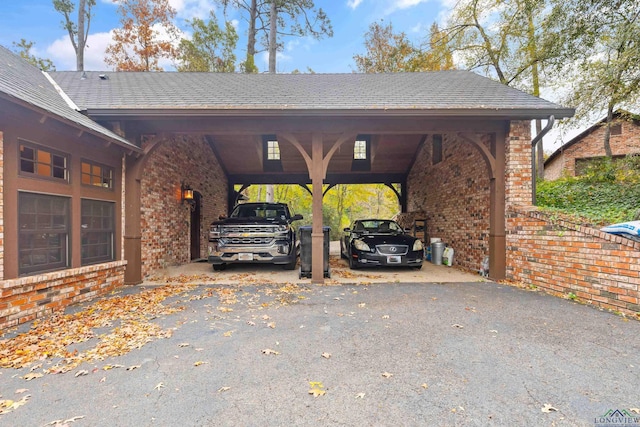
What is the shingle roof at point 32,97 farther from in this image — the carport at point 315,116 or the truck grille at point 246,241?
the truck grille at point 246,241

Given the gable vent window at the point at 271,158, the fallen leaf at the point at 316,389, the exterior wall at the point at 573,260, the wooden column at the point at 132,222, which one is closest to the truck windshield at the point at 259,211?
the wooden column at the point at 132,222

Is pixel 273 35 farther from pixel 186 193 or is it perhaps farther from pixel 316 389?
pixel 316 389

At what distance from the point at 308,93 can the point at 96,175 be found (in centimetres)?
449

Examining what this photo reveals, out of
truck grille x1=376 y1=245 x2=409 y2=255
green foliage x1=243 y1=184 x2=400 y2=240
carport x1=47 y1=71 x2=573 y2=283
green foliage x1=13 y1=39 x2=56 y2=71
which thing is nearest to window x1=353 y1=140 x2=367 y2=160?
carport x1=47 y1=71 x2=573 y2=283

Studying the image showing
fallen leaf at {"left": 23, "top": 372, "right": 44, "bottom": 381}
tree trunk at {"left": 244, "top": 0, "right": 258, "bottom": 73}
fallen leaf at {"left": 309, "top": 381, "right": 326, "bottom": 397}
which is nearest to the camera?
fallen leaf at {"left": 309, "top": 381, "right": 326, "bottom": 397}

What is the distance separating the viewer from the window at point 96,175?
4.57m

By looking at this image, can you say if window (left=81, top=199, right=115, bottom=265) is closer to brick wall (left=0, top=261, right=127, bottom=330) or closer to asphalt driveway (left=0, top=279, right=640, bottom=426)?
brick wall (left=0, top=261, right=127, bottom=330)

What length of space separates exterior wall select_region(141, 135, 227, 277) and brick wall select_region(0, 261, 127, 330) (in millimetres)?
1088

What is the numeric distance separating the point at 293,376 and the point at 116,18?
18708 millimetres

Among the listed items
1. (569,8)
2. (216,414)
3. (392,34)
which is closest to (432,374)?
(216,414)

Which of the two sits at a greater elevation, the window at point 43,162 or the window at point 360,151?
the window at point 360,151

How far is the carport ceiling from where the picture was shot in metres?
5.23

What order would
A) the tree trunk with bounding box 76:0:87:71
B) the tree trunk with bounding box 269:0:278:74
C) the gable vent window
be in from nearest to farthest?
the gable vent window
the tree trunk with bounding box 76:0:87:71
the tree trunk with bounding box 269:0:278:74

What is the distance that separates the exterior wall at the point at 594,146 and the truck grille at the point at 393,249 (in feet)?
42.5
